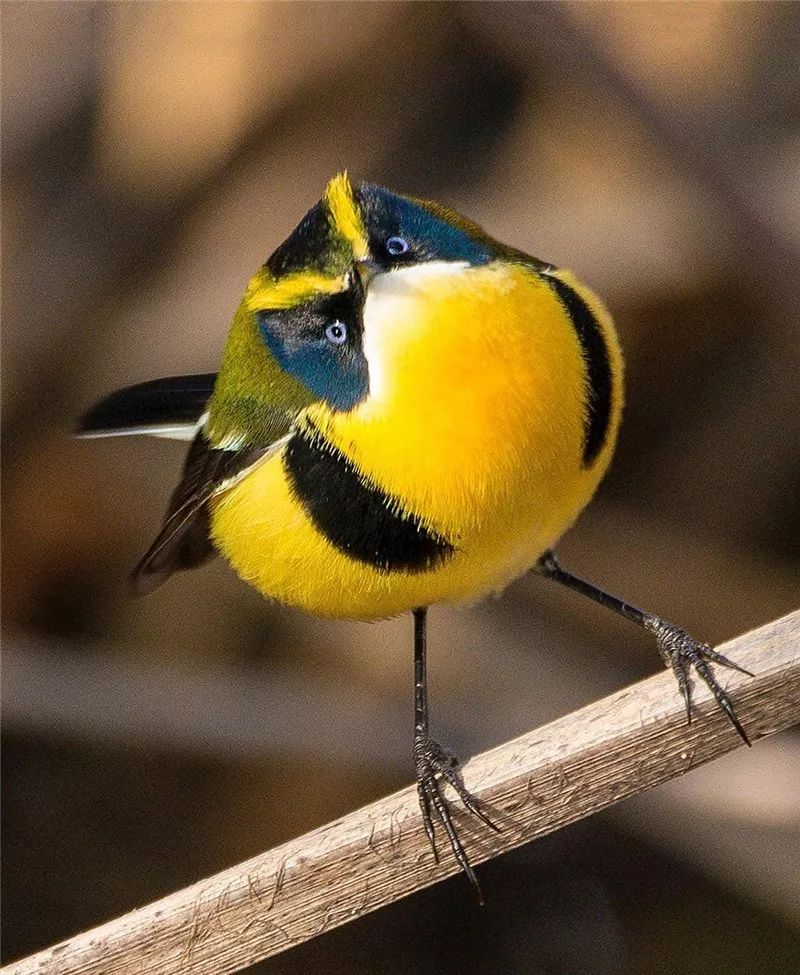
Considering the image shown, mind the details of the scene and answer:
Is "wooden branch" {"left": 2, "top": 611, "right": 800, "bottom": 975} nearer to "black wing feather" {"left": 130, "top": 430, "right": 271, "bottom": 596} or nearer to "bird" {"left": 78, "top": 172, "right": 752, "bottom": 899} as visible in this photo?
"bird" {"left": 78, "top": 172, "right": 752, "bottom": 899}

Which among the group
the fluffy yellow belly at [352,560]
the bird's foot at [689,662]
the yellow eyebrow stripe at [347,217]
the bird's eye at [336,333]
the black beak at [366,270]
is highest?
the yellow eyebrow stripe at [347,217]

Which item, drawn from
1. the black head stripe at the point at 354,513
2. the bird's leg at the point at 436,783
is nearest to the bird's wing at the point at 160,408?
the bird's leg at the point at 436,783

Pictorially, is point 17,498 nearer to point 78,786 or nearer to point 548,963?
point 78,786

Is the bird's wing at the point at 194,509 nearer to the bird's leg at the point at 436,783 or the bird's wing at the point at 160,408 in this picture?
the bird's wing at the point at 160,408

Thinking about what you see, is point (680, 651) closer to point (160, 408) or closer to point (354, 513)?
point (354, 513)

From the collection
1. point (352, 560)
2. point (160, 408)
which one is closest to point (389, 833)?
point (352, 560)

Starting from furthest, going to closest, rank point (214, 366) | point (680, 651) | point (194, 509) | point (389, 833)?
point (214, 366) < point (194, 509) < point (680, 651) < point (389, 833)

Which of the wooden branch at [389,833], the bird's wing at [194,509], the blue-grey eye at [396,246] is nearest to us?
the wooden branch at [389,833]
